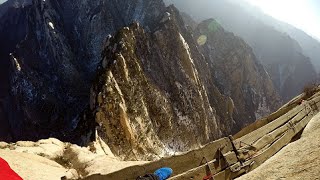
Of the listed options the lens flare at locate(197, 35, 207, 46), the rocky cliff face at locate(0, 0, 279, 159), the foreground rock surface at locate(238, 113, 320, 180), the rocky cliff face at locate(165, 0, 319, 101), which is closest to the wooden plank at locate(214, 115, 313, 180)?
the foreground rock surface at locate(238, 113, 320, 180)

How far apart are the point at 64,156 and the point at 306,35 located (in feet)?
643

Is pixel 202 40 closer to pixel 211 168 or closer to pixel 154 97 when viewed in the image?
pixel 154 97

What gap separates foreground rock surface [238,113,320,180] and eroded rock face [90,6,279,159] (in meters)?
27.1

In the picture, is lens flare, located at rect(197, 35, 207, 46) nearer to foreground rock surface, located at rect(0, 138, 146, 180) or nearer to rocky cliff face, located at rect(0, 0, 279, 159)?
rocky cliff face, located at rect(0, 0, 279, 159)

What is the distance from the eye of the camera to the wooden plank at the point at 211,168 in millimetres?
9487

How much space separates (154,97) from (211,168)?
39580 mm

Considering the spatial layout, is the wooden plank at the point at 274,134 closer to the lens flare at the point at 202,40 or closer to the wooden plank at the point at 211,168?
the wooden plank at the point at 211,168

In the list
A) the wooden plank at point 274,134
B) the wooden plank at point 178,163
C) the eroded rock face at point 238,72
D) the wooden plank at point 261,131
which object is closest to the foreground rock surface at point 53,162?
the wooden plank at point 178,163

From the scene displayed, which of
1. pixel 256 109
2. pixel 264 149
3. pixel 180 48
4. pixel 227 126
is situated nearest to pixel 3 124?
pixel 180 48

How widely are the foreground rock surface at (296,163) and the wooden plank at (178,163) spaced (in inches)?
73.9

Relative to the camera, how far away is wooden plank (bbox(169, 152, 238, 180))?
9.49 meters

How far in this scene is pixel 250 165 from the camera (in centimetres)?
1020

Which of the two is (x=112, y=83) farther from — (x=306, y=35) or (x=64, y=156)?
(x=306, y=35)

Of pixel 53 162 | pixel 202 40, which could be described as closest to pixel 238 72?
pixel 202 40
